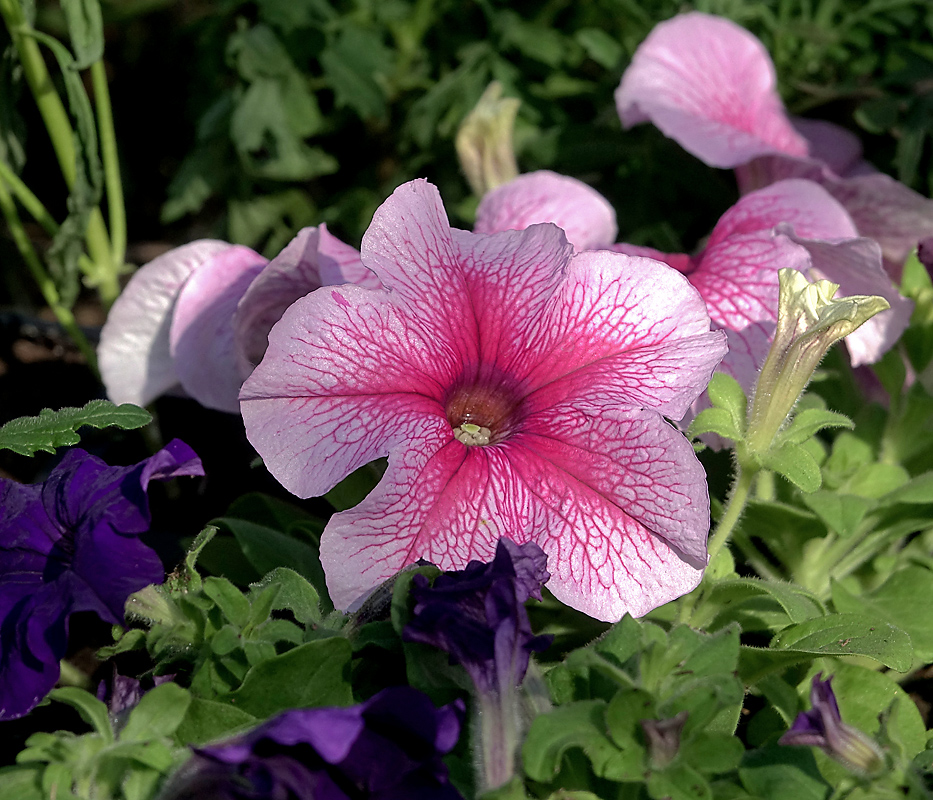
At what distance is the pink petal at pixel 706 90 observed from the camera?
137 cm

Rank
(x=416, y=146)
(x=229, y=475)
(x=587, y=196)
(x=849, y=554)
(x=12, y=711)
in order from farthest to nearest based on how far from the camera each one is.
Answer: (x=416, y=146) → (x=229, y=475) → (x=587, y=196) → (x=849, y=554) → (x=12, y=711)

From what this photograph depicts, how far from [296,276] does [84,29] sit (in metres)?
0.52

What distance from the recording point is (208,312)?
122cm

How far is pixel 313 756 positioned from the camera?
65cm

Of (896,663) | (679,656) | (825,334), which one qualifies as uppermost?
(825,334)

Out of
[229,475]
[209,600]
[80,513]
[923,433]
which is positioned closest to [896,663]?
[923,433]

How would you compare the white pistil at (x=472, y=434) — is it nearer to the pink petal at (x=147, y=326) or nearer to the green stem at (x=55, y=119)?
the pink petal at (x=147, y=326)

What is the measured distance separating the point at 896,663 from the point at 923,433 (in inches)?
20.6

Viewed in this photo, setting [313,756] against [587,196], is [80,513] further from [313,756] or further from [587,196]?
[587,196]

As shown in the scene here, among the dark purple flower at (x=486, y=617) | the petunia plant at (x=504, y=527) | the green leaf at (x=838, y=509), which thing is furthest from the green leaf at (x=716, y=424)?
the dark purple flower at (x=486, y=617)

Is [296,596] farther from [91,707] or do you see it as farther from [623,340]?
[623,340]

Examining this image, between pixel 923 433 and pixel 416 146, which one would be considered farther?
pixel 416 146

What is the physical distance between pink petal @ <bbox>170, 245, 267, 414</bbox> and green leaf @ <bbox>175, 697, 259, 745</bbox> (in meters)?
0.47

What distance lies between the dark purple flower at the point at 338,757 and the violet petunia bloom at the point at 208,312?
54cm
